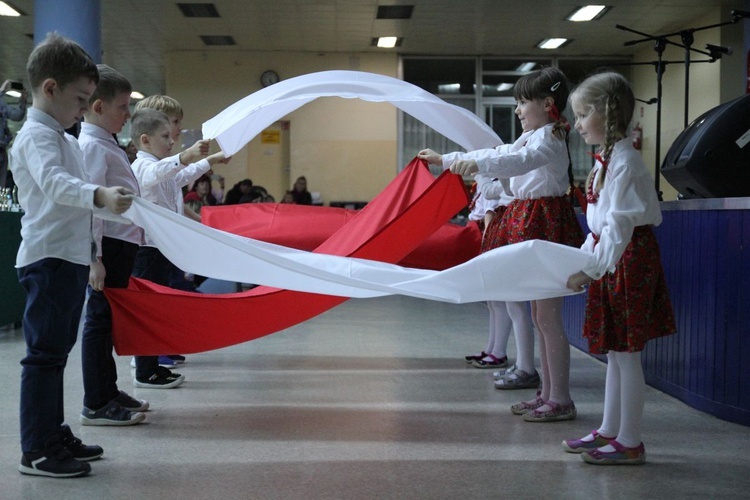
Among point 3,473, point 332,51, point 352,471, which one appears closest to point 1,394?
point 3,473

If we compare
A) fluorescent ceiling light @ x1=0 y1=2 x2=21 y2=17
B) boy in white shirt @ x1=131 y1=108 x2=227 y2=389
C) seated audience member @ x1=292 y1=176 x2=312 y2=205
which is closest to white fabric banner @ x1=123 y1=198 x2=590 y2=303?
boy in white shirt @ x1=131 y1=108 x2=227 y2=389

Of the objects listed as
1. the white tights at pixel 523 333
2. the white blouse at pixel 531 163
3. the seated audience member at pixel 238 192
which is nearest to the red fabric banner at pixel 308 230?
the white tights at pixel 523 333

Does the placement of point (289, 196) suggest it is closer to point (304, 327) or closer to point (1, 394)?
point (304, 327)

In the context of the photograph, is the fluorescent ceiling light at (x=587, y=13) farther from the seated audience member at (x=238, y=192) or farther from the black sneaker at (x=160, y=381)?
the black sneaker at (x=160, y=381)

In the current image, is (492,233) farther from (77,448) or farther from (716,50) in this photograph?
(716,50)

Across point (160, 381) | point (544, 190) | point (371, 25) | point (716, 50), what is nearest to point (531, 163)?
point (544, 190)

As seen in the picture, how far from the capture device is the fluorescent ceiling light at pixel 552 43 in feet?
39.1

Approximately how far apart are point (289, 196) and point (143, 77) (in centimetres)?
718

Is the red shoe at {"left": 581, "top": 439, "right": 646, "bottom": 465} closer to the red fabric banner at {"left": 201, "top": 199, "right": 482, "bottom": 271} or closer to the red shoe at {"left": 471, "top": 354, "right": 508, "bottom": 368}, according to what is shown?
the red shoe at {"left": 471, "top": 354, "right": 508, "bottom": 368}

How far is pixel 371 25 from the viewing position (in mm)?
11031

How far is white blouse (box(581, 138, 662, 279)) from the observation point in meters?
2.23

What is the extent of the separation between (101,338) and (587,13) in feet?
30.0

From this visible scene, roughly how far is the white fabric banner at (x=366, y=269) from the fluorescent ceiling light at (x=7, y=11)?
931 centimetres

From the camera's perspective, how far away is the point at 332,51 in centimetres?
1280
